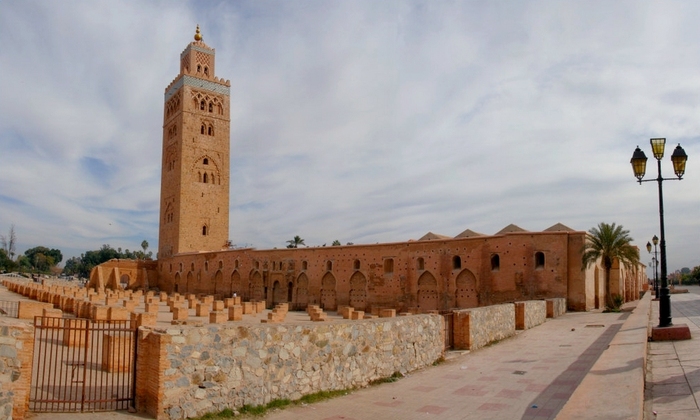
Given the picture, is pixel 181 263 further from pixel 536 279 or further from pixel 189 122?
pixel 536 279

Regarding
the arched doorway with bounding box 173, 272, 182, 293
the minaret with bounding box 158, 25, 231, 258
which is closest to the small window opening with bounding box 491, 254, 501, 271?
the minaret with bounding box 158, 25, 231, 258

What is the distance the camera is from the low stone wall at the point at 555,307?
61.7 feet

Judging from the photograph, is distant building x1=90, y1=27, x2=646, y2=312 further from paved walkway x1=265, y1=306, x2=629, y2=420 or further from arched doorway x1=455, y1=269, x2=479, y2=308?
paved walkway x1=265, y1=306, x2=629, y2=420

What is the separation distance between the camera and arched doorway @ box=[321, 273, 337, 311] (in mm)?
31953

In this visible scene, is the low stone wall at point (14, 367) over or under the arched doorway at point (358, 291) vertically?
over

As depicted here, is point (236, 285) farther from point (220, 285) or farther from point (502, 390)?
point (502, 390)

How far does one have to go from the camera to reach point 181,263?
45875 millimetres

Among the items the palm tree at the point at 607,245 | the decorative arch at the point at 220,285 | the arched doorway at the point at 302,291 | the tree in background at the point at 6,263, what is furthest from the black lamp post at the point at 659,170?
the tree in background at the point at 6,263

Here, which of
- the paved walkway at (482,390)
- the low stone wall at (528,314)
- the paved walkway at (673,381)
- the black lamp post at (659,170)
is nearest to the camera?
the paved walkway at (673,381)

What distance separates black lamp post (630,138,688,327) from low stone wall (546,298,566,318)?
8.87 m

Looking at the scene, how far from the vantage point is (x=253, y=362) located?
6270 mm

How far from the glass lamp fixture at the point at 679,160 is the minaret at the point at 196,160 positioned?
4251cm

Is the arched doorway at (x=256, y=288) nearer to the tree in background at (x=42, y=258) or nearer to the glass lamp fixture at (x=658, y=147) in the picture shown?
the glass lamp fixture at (x=658, y=147)

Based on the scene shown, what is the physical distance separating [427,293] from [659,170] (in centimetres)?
1882
